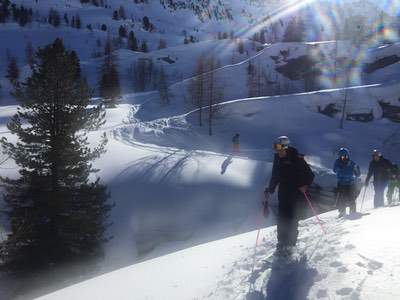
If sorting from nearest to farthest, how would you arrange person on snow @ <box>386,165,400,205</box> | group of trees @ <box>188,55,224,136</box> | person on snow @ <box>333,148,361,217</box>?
person on snow @ <box>333,148,361,217</box>
person on snow @ <box>386,165,400,205</box>
group of trees @ <box>188,55,224,136</box>

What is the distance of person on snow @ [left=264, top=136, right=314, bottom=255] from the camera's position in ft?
21.6

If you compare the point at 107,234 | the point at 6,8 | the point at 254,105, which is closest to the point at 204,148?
the point at 254,105

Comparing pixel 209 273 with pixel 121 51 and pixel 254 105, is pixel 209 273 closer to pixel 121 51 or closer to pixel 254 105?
pixel 254 105

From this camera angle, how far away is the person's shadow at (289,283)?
5141 millimetres

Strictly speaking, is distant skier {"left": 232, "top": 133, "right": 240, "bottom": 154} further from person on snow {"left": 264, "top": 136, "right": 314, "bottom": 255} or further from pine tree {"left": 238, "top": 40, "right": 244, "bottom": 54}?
pine tree {"left": 238, "top": 40, "right": 244, "bottom": 54}

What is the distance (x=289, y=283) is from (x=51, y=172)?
11.4m

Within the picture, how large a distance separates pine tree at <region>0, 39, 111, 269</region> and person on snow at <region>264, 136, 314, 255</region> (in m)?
9.70

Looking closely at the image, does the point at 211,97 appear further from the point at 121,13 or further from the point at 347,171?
the point at 121,13

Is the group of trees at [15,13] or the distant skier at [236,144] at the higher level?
the group of trees at [15,13]

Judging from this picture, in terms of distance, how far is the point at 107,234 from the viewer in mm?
18219

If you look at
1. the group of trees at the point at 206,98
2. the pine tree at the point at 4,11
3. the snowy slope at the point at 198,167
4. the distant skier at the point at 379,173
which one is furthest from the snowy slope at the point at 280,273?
the pine tree at the point at 4,11

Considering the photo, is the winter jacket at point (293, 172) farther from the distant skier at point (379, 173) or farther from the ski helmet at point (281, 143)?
the distant skier at point (379, 173)

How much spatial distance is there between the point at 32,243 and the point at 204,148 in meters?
20.8

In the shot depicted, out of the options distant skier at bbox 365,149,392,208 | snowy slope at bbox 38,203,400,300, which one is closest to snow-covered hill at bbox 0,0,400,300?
snowy slope at bbox 38,203,400,300
